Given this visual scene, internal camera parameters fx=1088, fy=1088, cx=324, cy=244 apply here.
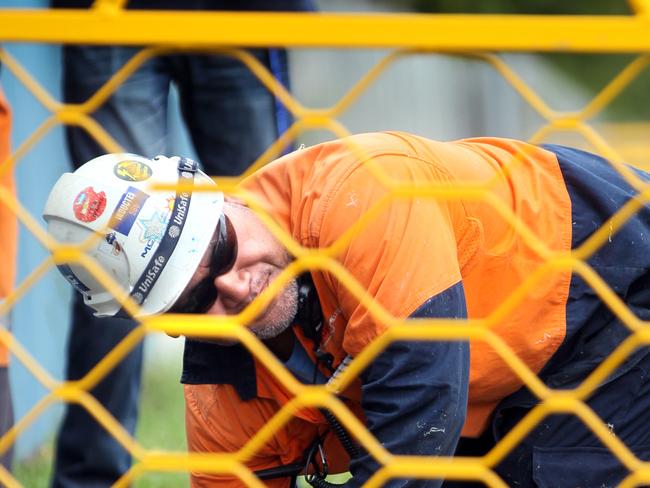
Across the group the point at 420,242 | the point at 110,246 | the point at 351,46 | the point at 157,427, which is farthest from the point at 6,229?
the point at 157,427

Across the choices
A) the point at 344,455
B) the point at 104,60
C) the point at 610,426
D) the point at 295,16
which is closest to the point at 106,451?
the point at 344,455

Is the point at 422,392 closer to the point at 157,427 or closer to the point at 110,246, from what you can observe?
the point at 110,246

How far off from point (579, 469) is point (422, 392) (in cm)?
40

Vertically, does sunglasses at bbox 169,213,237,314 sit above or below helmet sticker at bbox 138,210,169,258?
below

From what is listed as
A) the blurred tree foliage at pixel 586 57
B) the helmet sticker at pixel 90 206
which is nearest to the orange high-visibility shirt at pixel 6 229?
the helmet sticker at pixel 90 206

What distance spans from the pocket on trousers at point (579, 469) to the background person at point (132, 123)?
84 centimetres

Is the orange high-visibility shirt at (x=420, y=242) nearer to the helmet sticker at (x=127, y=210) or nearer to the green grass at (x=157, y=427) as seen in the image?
the helmet sticker at (x=127, y=210)

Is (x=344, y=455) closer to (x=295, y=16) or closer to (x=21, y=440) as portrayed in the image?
(x=295, y=16)

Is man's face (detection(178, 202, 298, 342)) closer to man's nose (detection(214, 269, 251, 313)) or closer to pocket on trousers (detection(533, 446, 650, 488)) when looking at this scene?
man's nose (detection(214, 269, 251, 313))

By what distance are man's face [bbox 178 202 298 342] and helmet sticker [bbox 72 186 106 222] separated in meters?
0.18

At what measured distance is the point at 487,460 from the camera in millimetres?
981

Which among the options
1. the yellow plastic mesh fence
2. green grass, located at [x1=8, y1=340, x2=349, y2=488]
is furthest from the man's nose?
green grass, located at [x1=8, y1=340, x2=349, y2=488]

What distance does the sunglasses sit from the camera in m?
1.60

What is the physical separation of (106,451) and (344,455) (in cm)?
54
